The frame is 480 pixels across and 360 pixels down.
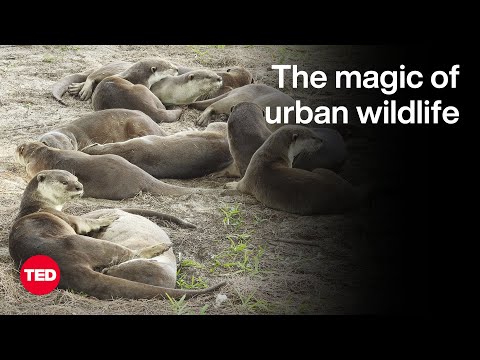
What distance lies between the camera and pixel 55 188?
5.38m

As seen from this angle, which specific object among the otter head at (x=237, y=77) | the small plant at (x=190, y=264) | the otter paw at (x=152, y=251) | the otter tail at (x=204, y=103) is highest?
the otter head at (x=237, y=77)

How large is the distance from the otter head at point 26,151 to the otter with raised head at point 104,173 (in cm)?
7

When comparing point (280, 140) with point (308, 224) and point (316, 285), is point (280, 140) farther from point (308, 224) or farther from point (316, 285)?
point (316, 285)

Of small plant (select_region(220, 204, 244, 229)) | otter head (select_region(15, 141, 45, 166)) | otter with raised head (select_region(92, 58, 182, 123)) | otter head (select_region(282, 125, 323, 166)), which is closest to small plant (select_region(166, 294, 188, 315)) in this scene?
small plant (select_region(220, 204, 244, 229))

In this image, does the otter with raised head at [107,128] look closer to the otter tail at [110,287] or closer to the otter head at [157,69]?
the otter head at [157,69]

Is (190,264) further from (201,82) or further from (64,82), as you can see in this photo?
(64,82)

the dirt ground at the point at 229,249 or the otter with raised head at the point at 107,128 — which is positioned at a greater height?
the otter with raised head at the point at 107,128

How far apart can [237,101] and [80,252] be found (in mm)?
4028

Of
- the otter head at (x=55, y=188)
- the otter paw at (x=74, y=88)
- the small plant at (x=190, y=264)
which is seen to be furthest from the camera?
the otter paw at (x=74, y=88)

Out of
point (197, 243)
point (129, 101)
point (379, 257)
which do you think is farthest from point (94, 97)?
point (379, 257)

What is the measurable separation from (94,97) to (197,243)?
332 cm

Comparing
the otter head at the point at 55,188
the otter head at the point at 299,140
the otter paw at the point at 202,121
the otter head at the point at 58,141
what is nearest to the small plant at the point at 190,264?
the otter head at the point at 55,188

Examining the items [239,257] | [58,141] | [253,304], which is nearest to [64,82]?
[58,141]

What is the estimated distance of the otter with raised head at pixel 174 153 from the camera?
6.77 m
